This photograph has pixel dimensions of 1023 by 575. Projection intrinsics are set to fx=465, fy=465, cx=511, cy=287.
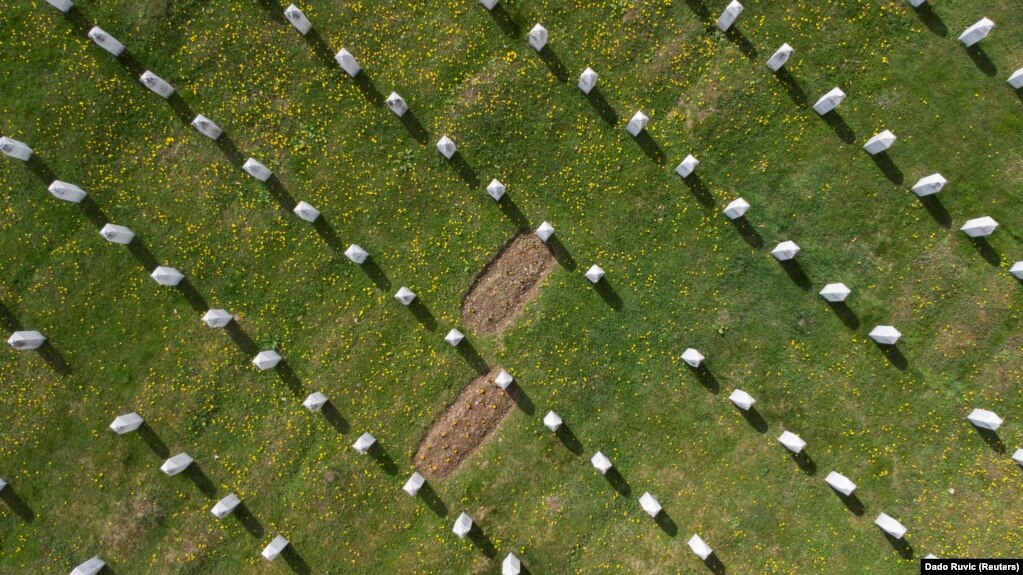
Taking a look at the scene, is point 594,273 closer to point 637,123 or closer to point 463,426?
point 637,123

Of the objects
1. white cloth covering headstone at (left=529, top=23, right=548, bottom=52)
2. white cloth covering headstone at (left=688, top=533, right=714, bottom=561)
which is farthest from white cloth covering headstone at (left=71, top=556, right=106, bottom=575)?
white cloth covering headstone at (left=529, top=23, right=548, bottom=52)

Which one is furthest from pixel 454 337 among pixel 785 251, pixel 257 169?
pixel 785 251

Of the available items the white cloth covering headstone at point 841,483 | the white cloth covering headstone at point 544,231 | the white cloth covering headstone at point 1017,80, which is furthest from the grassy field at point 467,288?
the white cloth covering headstone at point 1017,80

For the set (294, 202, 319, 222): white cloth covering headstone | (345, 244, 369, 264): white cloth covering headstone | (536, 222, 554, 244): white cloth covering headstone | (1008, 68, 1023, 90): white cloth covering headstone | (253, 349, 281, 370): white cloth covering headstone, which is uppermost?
(1008, 68, 1023, 90): white cloth covering headstone

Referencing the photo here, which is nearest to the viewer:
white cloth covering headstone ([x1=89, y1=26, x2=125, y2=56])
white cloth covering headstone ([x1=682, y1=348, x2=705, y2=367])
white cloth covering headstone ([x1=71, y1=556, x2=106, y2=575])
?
white cloth covering headstone ([x1=89, y1=26, x2=125, y2=56])

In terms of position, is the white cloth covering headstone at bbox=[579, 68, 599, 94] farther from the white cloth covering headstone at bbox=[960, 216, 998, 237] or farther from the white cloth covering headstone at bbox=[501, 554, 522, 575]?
the white cloth covering headstone at bbox=[501, 554, 522, 575]

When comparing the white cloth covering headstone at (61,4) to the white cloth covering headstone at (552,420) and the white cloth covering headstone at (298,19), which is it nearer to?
the white cloth covering headstone at (298,19)
